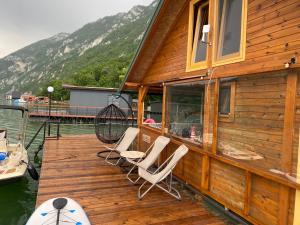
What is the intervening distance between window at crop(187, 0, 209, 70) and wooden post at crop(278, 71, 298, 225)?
2.00 m

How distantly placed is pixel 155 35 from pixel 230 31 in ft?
7.94

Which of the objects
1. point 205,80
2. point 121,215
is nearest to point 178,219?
point 121,215

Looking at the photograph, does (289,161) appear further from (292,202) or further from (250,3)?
(250,3)

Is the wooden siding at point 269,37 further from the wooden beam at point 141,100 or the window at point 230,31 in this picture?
the wooden beam at point 141,100

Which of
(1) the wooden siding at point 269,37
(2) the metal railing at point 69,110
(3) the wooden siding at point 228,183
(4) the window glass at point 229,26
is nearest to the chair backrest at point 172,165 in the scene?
(3) the wooden siding at point 228,183

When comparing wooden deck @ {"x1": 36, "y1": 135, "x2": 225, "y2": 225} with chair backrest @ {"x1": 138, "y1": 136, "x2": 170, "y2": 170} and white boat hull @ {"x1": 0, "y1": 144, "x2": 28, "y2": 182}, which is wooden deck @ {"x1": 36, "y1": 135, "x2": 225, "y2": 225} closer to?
chair backrest @ {"x1": 138, "y1": 136, "x2": 170, "y2": 170}

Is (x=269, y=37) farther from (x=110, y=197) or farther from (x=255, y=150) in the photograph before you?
(x=110, y=197)

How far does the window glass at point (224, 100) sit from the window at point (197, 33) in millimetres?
904

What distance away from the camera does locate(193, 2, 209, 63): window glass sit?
469 cm

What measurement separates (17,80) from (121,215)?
11583 cm

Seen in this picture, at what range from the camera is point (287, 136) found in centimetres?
273

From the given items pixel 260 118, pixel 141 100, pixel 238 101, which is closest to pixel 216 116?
pixel 238 101

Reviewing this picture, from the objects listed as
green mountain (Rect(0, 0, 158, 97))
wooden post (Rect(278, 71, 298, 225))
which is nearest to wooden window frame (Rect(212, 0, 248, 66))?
wooden post (Rect(278, 71, 298, 225))

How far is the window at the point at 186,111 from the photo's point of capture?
448cm
